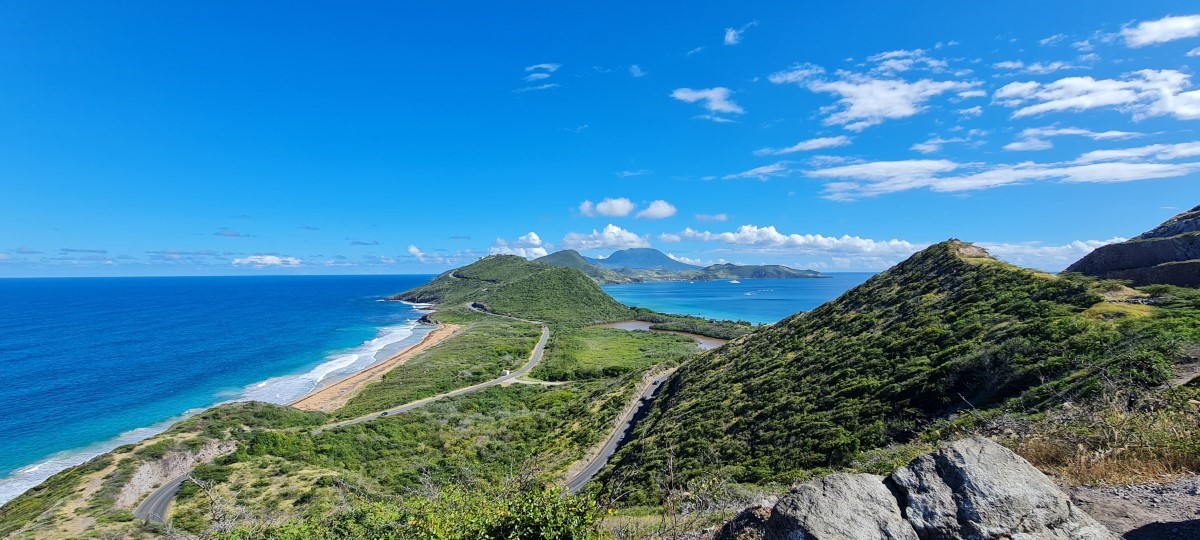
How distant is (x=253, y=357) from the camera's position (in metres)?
70.9

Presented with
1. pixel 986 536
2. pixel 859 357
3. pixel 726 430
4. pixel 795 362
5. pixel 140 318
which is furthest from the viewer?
pixel 140 318

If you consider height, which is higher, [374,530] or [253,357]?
[374,530]

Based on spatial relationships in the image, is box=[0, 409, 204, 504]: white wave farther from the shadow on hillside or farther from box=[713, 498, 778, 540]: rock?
the shadow on hillside

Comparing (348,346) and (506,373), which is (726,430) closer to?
(506,373)

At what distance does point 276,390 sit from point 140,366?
26.7 m

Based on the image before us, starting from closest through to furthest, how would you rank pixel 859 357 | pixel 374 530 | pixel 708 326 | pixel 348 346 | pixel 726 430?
pixel 374 530
pixel 726 430
pixel 859 357
pixel 348 346
pixel 708 326

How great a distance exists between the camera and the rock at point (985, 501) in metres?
4.40

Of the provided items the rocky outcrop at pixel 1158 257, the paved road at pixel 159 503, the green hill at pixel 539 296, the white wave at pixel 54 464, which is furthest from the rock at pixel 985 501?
the green hill at pixel 539 296

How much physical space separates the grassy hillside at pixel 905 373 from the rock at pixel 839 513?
12.7ft

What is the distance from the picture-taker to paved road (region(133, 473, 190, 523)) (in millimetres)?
22427

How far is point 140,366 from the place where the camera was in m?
62.8

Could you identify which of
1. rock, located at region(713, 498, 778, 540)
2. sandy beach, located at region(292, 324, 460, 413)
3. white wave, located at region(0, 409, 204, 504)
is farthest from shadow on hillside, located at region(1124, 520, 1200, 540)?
sandy beach, located at region(292, 324, 460, 413)

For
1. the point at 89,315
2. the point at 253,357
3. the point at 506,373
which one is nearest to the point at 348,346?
the point at 253,357

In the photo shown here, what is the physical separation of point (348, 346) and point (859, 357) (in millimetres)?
85351
